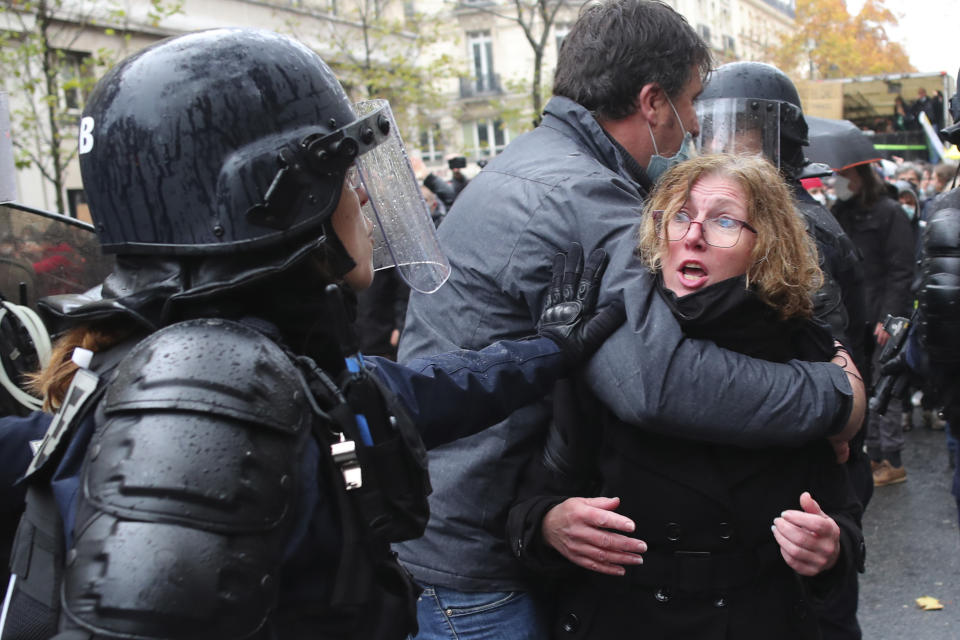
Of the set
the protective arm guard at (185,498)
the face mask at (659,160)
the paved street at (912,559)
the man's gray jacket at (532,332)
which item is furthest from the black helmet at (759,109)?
the paved street at (912,559)

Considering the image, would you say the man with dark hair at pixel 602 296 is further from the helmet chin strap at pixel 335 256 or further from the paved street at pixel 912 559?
the paved street at pixel 912 559

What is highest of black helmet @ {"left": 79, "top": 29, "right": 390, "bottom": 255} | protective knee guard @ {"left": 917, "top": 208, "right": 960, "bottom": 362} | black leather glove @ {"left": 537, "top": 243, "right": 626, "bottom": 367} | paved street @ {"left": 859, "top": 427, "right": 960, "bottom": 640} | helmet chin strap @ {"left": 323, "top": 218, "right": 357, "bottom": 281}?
black helmet @ {"left": 79, "top": 29, "right": 390, "bottom": 255}

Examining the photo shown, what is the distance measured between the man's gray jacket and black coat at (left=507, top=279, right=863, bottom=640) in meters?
0.10

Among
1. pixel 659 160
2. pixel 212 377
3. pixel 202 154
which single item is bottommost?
pixel 212 377

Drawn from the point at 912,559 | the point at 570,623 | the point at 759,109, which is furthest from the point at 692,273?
the point at 912,559

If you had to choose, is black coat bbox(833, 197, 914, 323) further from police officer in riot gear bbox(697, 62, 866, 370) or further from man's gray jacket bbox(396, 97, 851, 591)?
man's gray jacket bbox(396, 97, 851, 591)

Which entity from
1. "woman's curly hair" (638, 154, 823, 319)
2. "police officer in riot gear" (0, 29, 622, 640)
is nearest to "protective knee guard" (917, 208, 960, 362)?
"woman's curly hair" (638, 154, 823, 319)

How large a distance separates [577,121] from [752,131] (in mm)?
1208

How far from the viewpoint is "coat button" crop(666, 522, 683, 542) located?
1862mm

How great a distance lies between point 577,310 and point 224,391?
902mm

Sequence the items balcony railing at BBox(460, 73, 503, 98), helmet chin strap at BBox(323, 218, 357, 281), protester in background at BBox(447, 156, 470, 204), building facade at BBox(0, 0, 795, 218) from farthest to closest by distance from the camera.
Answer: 1. balcony railing at BBox(460, 73, 503, 98)
2. building facade at BBox(0, 0, 795, 218)
3. protester in background at BBox(447, 156, 470, 204)
4. helmet chin strap at BBox(323, 218, 357, 281)

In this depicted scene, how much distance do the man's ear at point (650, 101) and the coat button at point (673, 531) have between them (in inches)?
38.6

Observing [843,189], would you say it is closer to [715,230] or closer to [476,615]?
[715,230]

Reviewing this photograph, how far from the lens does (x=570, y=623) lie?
2.01 metres
